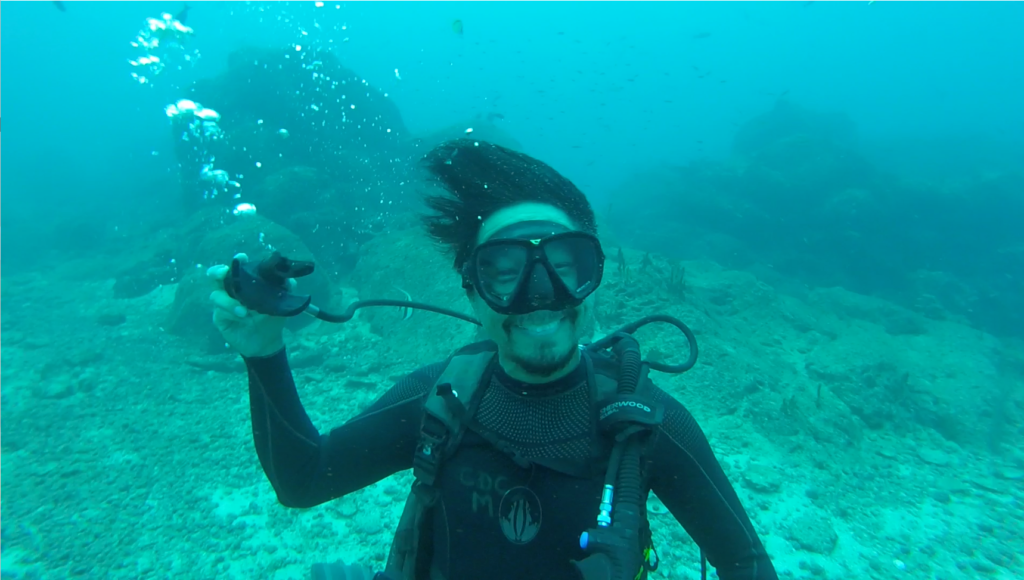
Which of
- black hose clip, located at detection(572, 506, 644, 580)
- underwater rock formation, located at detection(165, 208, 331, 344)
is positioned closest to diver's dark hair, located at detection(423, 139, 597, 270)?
black hose clip, located at detection(572, 506, 644, 580)

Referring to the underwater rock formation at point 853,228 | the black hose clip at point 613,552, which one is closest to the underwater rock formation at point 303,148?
the underwater rock formation at point 853,228

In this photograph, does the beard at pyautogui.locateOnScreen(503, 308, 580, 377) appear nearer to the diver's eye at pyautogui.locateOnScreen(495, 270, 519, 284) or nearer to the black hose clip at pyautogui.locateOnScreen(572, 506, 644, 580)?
the diver's eye at pyautogui.locateOnScreen(495, 270, 519, 284)

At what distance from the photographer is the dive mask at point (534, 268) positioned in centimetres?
188

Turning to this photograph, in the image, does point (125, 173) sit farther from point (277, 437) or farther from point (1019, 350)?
point (1019, 350)

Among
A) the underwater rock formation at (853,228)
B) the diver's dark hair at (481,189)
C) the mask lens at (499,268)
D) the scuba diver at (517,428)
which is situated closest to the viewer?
the scuba diver at (517,428)

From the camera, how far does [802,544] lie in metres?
5.23

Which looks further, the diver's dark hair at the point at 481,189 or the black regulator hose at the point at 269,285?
the diver's dark hair at the point at 481,189

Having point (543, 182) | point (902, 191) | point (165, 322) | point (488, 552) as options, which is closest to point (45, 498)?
point (165, 322)

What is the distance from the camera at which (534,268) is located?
75.4 inches

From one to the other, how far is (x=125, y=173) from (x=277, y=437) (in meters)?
54.3

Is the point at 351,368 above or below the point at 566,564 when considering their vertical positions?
below

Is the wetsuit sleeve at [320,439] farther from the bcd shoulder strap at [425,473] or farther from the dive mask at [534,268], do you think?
the dive mask at [534,268]

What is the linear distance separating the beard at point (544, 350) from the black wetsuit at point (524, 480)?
17 cm

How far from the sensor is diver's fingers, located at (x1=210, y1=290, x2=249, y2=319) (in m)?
1.73
